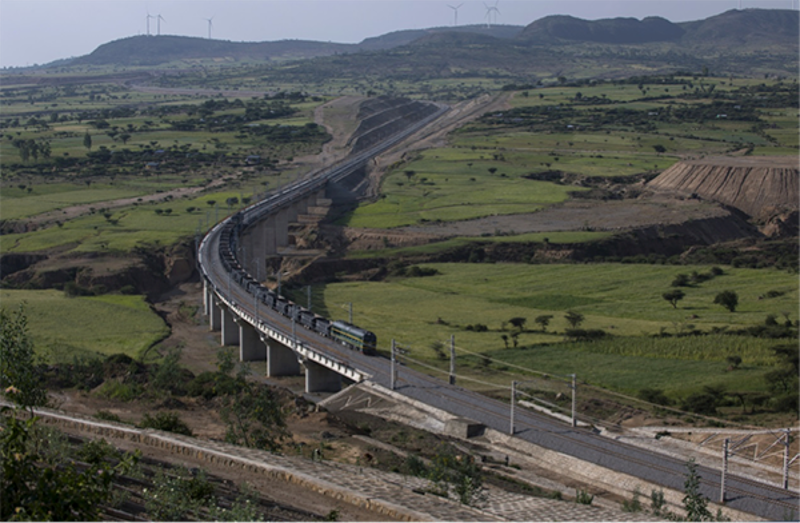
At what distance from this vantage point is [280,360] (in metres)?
73.4

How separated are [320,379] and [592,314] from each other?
27.5 meters

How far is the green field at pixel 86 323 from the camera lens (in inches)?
3002

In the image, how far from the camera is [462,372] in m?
65.1

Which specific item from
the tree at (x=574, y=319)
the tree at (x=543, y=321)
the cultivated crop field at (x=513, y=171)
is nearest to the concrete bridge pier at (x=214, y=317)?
the tree at (x=543, y=321)

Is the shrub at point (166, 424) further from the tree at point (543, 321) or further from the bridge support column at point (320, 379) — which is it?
the tree at point (543, 321)

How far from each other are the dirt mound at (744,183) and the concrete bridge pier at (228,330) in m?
88.1

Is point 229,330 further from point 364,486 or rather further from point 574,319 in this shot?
point 364,486

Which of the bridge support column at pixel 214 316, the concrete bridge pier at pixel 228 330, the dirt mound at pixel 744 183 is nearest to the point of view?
the concrete bridge pier at pixel 228 330

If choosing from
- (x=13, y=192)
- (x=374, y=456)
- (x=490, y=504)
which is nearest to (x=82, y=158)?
(x=13, y=192)

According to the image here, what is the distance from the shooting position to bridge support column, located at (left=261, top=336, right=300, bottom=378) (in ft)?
238

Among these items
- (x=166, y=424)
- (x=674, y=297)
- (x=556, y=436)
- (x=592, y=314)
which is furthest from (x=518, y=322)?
(x=166, y=424)

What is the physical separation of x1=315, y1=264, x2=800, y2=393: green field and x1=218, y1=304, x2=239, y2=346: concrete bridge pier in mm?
8559

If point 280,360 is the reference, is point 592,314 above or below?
above

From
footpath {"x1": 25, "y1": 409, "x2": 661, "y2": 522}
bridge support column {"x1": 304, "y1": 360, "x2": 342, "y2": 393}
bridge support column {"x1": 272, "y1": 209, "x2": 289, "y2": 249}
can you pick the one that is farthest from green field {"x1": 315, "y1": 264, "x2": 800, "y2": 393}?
bridge support column {"x1": 272, "y1": 209, "x2": 289, "y2": 249}
